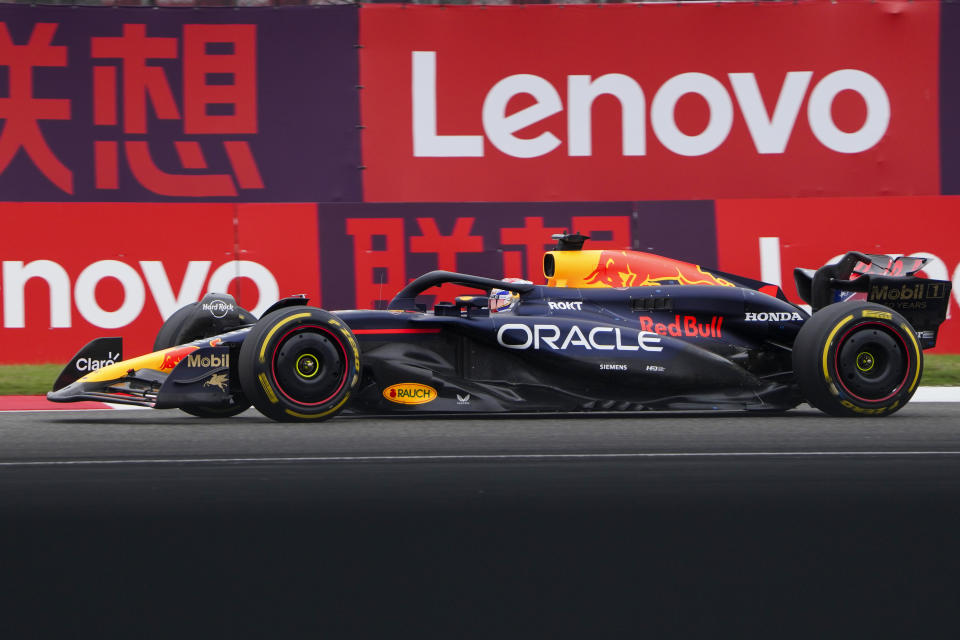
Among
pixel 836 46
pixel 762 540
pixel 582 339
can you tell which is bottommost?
pixel 762 540

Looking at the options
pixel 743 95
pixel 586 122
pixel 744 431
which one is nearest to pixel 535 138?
pixel 586 122

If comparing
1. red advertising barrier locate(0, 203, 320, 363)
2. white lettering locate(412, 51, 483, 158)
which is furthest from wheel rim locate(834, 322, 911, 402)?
white lettering locate(412, 51, 483, 158)

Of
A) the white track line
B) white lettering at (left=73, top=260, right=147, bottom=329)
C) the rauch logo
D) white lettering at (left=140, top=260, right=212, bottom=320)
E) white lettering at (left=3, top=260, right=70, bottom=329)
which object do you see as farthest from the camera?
white lettering at (left=140, top=260, right=212, bottom=320)

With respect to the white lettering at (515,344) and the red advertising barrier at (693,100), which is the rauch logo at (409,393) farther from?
the red advertising barrier at (693,100)

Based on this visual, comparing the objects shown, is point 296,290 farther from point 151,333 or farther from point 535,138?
point 535,138

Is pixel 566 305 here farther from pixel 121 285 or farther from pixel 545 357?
pixel 121 285

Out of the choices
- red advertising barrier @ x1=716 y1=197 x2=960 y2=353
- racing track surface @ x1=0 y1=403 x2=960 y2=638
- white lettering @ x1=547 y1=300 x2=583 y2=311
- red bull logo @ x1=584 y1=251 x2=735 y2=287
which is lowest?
racing track surface @ x1=0 y1=403 x2=960 y2=638

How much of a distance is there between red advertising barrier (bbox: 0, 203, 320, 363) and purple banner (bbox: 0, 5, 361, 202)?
128cm

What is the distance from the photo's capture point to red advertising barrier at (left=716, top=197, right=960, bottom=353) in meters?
12.5

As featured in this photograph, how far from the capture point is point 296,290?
40.6 ft

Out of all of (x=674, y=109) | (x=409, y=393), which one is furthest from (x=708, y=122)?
(x=409, y=393)

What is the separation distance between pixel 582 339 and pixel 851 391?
62.2 inches

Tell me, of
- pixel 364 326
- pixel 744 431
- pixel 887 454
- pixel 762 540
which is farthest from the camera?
pixel 364 326

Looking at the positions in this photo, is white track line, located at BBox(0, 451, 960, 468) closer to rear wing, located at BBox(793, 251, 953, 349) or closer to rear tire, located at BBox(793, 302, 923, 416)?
rear tire, located at BBox(793, 302, 923, 416)
